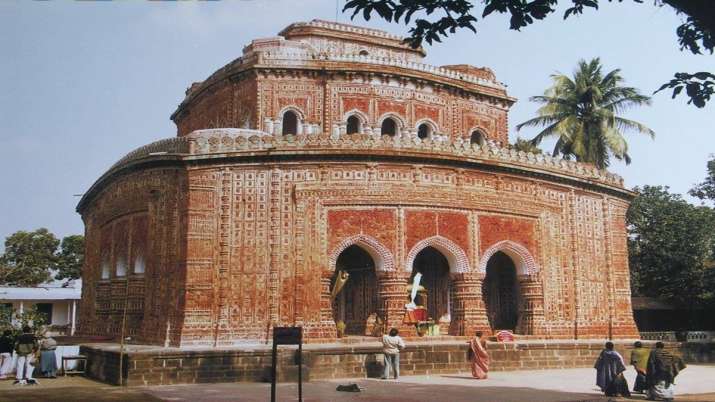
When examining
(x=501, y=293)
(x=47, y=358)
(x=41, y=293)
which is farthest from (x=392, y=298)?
(x=41, y=293)

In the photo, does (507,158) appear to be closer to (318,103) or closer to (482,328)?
(482,328)

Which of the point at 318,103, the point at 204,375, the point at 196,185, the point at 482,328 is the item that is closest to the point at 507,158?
the point at 482,328

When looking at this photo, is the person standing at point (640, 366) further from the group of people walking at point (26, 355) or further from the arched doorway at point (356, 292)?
the group of people walking at point (26, 355)

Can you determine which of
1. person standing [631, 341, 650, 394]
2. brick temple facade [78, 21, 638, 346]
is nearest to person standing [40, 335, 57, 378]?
brick temple facade [78, 21, 638, 346]

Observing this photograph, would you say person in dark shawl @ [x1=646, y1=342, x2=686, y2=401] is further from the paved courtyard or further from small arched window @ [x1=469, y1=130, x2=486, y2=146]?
small arched window @ [x1=469, y1=130, x2=486, y2=146]

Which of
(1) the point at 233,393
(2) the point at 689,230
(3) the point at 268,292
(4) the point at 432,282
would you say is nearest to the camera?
(1) the point at 233,393

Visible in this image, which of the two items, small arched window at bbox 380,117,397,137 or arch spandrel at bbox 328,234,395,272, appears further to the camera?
small arched window at bbox 380,117,397,137

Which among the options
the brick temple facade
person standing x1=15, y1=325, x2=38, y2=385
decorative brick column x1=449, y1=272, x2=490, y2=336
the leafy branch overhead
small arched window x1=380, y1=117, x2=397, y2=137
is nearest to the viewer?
the leafy branch overhead

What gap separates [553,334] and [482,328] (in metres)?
2.14

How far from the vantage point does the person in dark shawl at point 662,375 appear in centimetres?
1105

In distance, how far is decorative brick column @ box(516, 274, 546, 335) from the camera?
17672 millimetres

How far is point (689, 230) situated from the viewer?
26.2 meters

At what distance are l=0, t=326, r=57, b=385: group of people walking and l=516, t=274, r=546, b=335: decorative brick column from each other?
1074 cm

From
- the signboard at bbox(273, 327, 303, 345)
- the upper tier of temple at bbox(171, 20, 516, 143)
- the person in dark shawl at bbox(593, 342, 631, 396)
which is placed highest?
the upper tier of temple at bbox(171, 20, 516, 143)
